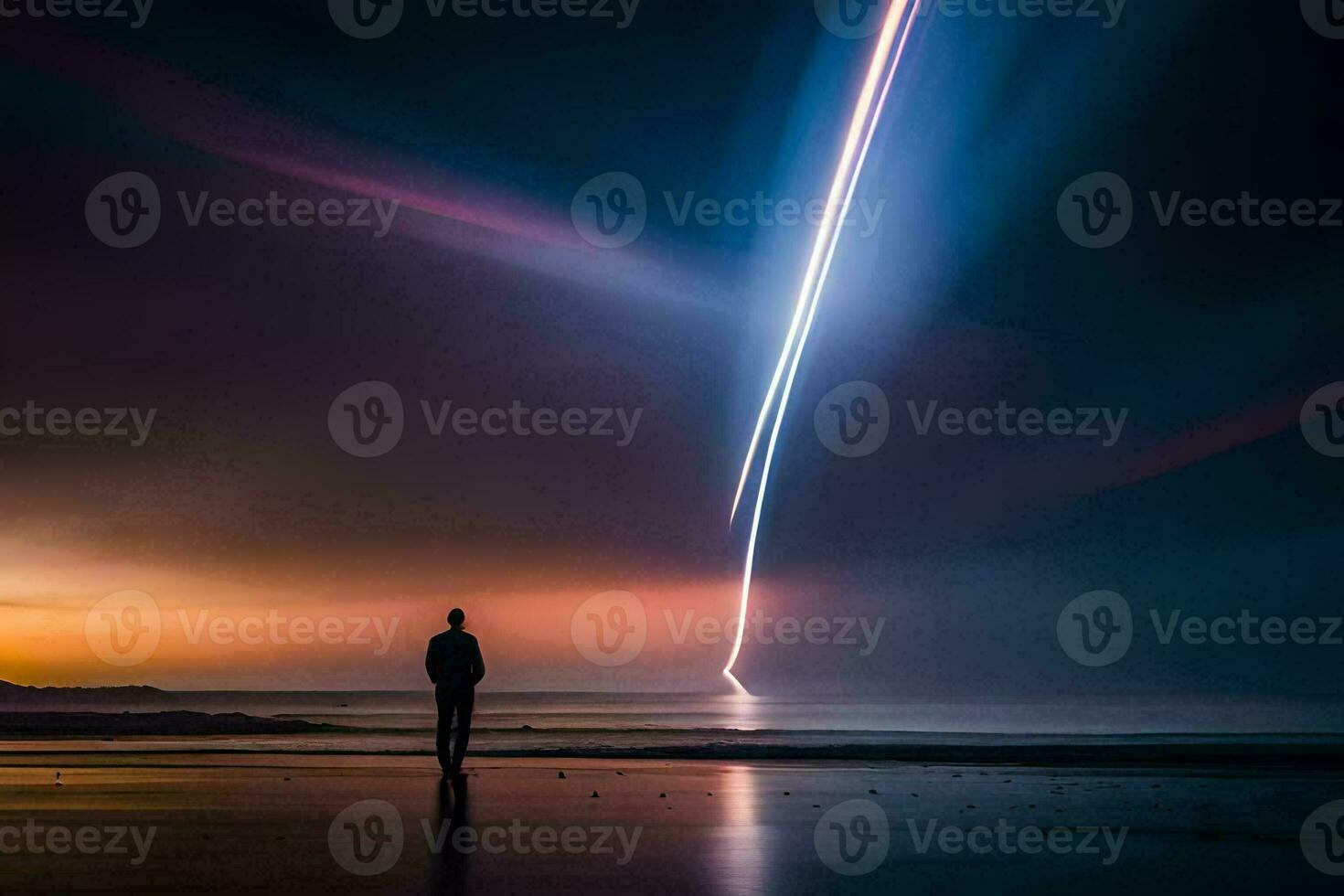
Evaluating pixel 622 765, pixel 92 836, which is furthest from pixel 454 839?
pixel 622 765

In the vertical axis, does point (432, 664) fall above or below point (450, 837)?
above

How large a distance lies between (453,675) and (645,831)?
505 cm

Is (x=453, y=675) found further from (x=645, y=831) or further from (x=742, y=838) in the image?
(x=742, y=838)

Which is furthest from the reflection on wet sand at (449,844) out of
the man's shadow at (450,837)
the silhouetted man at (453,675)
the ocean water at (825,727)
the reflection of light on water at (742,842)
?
the ocean water at (825,727)

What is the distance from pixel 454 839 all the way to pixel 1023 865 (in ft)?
10.7

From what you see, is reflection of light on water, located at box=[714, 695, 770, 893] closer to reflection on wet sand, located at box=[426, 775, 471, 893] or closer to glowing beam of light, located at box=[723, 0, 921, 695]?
reflection on wet sand, located at box=[426, 775, 471, 893]

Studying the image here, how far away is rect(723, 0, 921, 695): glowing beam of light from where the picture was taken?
1386cm

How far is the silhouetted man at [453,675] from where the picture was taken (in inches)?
492

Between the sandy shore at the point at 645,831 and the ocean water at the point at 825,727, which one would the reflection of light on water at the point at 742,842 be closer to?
the sandy shore at the point at 645,831

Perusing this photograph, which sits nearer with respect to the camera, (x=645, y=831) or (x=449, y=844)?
(x=449, y=844)

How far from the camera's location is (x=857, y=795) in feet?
35.0

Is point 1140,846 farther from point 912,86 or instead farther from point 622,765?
point 912,86

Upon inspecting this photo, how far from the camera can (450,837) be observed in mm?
7410

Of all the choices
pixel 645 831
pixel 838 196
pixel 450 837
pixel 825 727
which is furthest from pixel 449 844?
pixel 825 727
